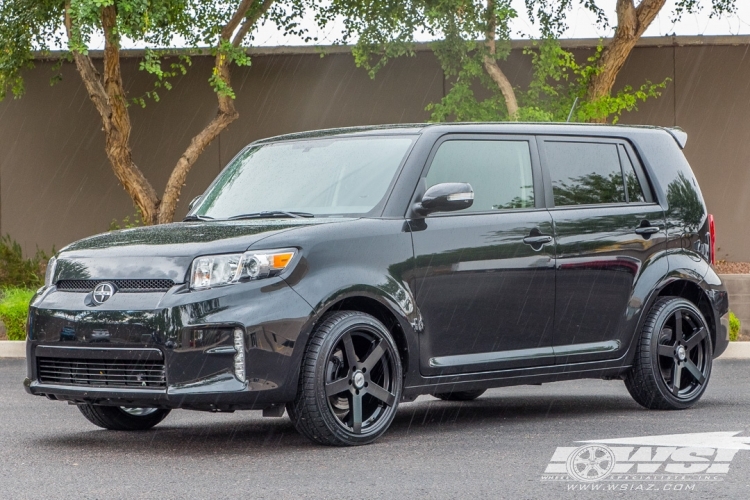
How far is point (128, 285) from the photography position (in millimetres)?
6676

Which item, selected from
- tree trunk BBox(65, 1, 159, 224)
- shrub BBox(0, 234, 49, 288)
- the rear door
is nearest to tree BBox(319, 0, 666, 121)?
tree trunk BBox(65, 1, 159, 224)

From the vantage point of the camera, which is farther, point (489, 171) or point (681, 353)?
point (681, 353)

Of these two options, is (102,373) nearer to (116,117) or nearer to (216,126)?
(116,117)

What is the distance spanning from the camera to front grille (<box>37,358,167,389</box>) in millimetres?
6531

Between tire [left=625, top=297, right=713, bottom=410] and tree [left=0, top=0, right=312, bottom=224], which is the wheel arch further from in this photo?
tree [left=0, top=0, right=312, bottom=224]

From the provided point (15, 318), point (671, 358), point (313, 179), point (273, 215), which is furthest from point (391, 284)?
point (15, 318)

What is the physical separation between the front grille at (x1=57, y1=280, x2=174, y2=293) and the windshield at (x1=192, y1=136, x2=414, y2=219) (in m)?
1.12

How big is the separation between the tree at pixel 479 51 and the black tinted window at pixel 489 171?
8.24 m

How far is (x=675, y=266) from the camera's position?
8.62 meters

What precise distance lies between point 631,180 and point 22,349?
7.68 metres

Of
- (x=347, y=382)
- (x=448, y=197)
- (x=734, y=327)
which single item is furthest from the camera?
(x=734, y=327)

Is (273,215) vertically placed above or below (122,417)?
above

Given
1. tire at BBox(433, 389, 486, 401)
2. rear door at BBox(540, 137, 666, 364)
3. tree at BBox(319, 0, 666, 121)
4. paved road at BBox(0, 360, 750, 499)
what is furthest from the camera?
tree at BBox(319, 0, 666, 121)

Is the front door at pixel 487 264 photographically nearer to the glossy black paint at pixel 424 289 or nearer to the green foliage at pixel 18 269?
the glossy black paint at pixel 424 289
